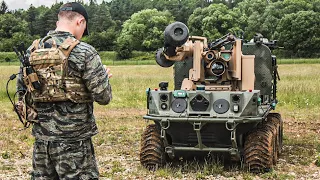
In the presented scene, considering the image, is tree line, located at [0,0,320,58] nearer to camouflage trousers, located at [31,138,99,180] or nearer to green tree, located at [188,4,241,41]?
green tree, located at [188,4,241,41]

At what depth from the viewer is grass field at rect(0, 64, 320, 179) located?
8.35 m

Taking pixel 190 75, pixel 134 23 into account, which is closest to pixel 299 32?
pixel 134 23

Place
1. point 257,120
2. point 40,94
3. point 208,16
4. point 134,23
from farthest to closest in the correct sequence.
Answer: point 134,23 < point 208,16 < point 257,120 < point 40,94

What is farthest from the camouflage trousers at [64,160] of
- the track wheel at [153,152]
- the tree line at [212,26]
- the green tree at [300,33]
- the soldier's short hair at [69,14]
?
the green tree at [300,33]

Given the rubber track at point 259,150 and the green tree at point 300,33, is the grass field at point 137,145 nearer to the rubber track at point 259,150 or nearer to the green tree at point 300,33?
the rubber track at point 259,150

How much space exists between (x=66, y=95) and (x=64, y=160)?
0.49 meters

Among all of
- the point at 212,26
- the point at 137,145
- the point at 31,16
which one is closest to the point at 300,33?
the point at 212,26

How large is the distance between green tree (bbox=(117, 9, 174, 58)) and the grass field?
5479 cm

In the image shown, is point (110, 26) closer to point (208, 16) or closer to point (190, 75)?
point (208, 16)

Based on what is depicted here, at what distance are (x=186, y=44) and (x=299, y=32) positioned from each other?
6098cm

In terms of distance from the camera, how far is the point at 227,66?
29.4 ft

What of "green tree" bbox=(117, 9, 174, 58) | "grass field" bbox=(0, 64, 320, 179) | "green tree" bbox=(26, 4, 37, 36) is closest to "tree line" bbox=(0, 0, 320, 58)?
"green tree" bbox=(117, 9, 174, 58)

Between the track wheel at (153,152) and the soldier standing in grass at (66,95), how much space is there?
3913 millimetres

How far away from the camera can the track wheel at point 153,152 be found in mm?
8562
